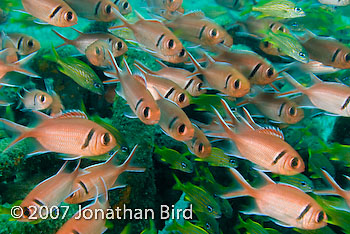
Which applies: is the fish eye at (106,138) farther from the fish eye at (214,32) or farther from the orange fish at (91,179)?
the fish eye at (214,32)

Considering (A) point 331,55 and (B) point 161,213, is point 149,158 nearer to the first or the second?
(B) point 161,213

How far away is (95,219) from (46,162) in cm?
176

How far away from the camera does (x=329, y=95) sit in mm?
2883

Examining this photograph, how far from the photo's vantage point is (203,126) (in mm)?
3170

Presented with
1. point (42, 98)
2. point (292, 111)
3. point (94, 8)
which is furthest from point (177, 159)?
point (94, 8)

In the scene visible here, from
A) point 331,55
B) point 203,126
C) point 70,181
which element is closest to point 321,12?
point 331,55

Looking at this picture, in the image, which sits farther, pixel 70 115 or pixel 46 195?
pixel 70 115

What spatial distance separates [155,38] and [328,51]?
2.38 meters

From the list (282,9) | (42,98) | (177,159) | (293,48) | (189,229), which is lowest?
(189,229)

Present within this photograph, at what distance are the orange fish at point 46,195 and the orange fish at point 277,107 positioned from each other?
2.46 meters

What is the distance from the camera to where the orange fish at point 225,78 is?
9.49 feet

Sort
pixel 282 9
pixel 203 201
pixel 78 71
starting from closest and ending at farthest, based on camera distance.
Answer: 1. pixel 203 201
2. pixel 78 71
3. pixel 282 9

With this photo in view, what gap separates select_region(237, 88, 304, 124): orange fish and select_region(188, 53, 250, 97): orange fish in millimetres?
535

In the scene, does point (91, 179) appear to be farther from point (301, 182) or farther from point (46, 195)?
point (301, 182)
